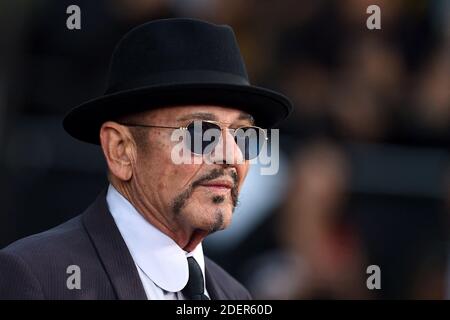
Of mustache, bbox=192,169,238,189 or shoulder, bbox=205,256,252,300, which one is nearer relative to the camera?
mustache, bbox=192,169,238,189

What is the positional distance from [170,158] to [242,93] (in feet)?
1.19

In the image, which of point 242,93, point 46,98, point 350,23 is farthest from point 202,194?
point 350,23

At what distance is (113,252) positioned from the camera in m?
3.43

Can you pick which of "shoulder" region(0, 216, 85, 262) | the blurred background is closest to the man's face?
"shoulder" region(0, 216, 85, 262)

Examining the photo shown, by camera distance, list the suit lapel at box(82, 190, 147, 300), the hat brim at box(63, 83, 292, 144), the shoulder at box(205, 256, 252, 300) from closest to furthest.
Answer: the suit lapel at box(82, 190, 147, 300), the hat brim at box(63, 83, 292, 144), the shoulder at box(205, 256, 252, 300)

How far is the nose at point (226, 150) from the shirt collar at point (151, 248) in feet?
1.18

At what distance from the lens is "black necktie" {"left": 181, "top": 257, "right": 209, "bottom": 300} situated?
3557 mm

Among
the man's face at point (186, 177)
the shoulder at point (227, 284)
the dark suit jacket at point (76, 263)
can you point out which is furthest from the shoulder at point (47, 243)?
the shoulder at point (227, 284)

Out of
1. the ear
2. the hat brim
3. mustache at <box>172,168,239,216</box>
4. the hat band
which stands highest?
the hat band

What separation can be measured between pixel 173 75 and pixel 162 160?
319mm

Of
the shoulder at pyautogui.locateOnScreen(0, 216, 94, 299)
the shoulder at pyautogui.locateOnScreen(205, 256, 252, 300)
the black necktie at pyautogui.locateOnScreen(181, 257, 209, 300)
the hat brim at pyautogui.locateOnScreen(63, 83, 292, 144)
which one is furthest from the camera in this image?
the shoulder at pyautogui.locateOnScreen(205, 256, 252, 300)

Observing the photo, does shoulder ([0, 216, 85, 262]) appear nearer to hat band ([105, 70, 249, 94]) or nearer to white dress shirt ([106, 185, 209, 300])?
white dress shirt ([106, 185, 209, 300])

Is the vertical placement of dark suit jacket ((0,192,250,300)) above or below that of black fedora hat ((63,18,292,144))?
below
